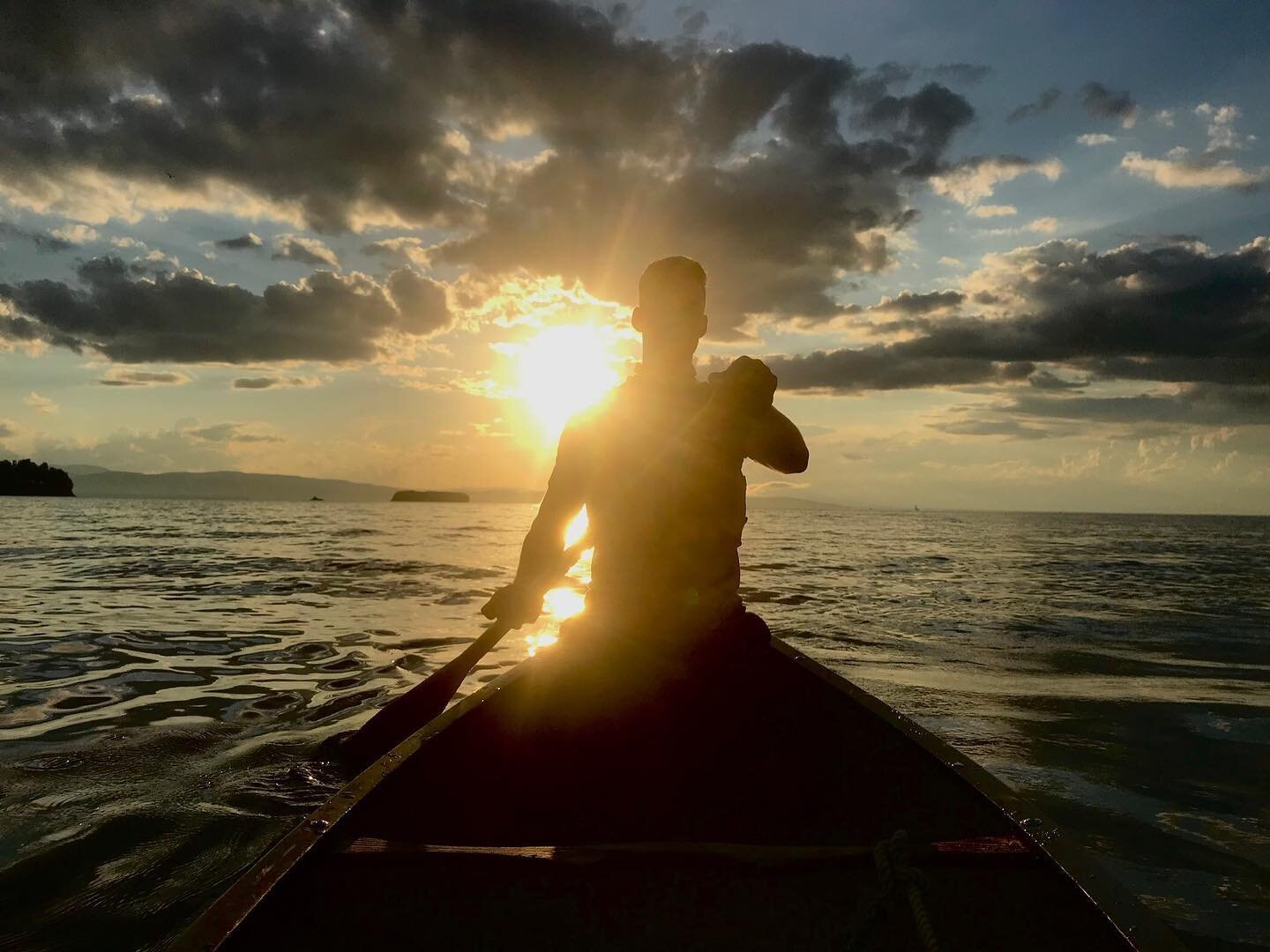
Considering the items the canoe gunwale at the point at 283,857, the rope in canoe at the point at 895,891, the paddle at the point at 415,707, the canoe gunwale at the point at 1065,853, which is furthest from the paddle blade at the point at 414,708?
the rope in canoe at the point at 895,891

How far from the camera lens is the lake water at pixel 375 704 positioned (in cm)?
354

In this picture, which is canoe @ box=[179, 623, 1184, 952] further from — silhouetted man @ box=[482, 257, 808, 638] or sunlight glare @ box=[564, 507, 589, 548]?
sunlight glare @ box=[564, 507, 589, 548]

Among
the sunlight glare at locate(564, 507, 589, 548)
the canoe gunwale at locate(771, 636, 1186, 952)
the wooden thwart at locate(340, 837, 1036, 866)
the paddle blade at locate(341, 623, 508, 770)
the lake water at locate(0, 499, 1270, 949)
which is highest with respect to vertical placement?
Result: the sunlight glare at locate(564, 507, 589, 548)

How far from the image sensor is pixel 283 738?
17.9ft

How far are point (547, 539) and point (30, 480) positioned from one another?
15497 cm

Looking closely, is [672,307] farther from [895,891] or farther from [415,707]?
[415,707]

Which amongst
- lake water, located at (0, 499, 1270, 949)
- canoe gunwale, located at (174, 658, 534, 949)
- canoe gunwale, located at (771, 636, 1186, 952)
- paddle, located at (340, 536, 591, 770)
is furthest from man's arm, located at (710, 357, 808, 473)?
lake water, located at (0, 499, 1270, 949)

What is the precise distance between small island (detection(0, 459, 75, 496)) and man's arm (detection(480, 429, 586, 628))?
152m

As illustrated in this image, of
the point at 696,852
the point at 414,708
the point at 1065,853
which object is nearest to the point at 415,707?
the point at 414,708

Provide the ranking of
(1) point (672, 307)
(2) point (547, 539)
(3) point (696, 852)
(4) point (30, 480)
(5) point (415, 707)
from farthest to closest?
1. (4) point (30, 480)
2. (5) point (415, 707)
3. (2) point (547, 539)
4. (1) point (672, 307)
5. (3) point (696, 852)

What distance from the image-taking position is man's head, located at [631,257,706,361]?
2.79 m

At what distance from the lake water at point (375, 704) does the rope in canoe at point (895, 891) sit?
7.24 ft

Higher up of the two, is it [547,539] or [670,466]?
[670,466]

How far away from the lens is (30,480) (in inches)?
4852
